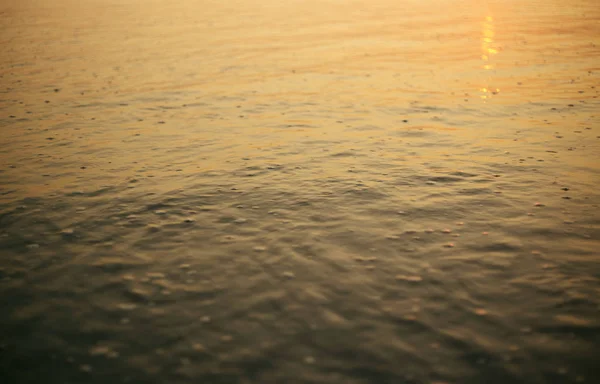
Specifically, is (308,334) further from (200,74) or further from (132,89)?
(200,74)

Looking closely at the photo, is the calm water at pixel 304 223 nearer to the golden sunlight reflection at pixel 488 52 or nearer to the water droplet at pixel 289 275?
the water droplet at pixel 289 275

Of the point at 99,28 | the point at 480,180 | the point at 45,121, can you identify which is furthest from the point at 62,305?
the point at 99,28

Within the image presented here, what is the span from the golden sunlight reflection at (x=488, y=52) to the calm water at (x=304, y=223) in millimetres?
236

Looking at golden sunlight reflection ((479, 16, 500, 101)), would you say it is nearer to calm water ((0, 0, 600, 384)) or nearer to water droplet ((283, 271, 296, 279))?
calm water ((0, 0, 600, 384))

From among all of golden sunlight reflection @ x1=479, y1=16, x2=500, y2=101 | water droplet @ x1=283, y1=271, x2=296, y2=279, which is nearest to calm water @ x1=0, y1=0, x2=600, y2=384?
water droplet @ x1=283, y1=271, x2=296, y2=279

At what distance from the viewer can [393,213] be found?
1244 centimetres

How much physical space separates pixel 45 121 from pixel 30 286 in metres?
12.2

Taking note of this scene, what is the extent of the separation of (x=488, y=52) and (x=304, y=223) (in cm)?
2296

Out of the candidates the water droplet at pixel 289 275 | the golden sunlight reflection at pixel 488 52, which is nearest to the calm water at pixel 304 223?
the water droplet at pixel 289 275

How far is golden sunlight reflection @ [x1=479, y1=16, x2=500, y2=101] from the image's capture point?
2253cm

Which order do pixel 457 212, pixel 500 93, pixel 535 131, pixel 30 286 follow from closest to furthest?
pixel 30 286 < pixel 457 212 < pixel 535 131 < pixel 500 93

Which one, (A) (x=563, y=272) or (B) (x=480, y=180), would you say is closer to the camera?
(A) (x=563, y=272)

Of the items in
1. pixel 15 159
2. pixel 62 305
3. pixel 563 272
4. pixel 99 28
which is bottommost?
pixel 563 272

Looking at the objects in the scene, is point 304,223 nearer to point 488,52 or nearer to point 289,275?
point 289,275
